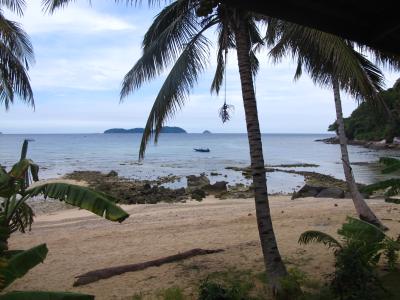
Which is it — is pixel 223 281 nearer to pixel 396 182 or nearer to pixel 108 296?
pixel 108 296

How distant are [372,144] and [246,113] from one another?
7345 cm

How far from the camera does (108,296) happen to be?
668cm

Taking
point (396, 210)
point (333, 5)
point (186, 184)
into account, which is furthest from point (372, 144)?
point (333, 5)

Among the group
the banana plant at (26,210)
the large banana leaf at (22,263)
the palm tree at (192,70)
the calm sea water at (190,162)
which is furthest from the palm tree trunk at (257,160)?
the calm sea water at (190,162)

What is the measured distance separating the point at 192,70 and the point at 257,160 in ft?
5.90

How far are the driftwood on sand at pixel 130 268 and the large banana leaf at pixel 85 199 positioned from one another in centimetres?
299

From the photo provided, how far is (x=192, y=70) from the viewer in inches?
268

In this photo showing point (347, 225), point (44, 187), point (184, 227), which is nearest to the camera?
point (44, 187)

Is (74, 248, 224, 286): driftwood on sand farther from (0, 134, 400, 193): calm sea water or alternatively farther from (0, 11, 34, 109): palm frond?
(0, 134, 400, 193): calm sea water

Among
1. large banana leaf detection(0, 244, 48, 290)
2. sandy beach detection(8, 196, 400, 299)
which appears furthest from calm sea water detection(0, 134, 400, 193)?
large banana leaf detection(0, 244, 48, 290)

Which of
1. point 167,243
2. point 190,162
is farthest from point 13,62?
point 190,162

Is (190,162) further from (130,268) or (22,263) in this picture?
(22,263)

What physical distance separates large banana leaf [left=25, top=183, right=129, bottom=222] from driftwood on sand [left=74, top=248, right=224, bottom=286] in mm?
2991

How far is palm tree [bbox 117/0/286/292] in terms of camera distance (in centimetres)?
645
